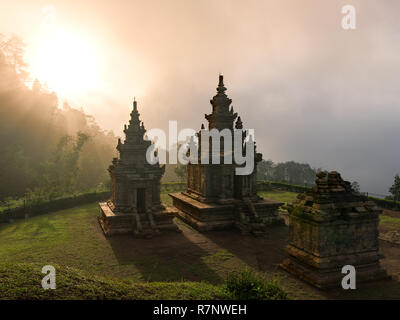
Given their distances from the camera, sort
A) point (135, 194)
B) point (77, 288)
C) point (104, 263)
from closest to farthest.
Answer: point (77, 288), point (104, 263), point (135, 194)

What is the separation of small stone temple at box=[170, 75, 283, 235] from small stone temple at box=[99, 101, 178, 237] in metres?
2.33

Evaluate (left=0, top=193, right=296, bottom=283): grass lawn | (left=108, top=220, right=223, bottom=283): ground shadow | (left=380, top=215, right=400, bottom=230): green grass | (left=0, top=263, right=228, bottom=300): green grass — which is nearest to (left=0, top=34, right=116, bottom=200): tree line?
(left=0, top=193, right=296, bottom=283): grass lawn

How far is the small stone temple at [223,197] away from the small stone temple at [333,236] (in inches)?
254

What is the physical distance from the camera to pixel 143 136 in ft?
67.2

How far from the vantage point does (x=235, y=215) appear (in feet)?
64.4

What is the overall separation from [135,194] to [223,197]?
5.88 metres

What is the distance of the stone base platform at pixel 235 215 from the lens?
1847cm

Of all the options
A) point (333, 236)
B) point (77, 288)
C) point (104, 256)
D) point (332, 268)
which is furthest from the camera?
point (104, 256)

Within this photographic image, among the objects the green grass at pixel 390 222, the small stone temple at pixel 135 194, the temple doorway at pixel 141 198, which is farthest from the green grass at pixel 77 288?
the green grass at pixel 390 222

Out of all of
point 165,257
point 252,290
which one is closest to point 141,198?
point 165,257

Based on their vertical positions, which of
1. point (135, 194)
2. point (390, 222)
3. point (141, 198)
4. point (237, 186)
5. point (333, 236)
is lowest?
point (390, 222)

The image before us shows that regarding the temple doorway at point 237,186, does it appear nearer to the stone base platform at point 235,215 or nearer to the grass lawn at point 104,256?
the stone base platform at point 235,215

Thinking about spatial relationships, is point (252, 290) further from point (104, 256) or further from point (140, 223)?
point (140, 223)

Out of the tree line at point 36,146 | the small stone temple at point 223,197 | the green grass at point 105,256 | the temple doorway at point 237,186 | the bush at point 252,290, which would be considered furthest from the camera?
the tree line at point 36,146
